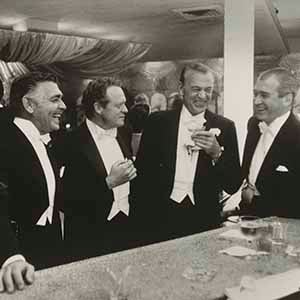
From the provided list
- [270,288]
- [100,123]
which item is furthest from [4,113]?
[270,288]

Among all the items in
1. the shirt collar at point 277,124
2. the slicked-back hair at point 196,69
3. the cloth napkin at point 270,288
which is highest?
the slicked-back hair at point 196,69

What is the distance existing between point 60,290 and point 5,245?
0.40m

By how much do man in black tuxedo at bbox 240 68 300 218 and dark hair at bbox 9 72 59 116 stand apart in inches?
58.6

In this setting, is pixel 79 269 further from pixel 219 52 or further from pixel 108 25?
pixel 219 52

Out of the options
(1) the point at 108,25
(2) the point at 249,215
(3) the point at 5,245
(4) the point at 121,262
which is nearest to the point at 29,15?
(1) the point at 108,25

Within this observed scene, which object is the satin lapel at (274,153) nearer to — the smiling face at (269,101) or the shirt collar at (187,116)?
the smiling face at (269,101)

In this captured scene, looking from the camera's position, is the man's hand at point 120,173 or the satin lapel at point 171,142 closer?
the man's hand at point 120,173

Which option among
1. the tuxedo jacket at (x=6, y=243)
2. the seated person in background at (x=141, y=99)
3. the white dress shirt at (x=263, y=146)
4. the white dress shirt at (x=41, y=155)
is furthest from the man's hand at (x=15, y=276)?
the white dress shirt at (x=263, y=146)

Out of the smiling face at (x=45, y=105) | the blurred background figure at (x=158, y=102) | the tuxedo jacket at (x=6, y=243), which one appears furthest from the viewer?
the blurred background figure at (x=158, y=102)

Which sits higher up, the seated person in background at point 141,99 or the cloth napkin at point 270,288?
the seated person in background at point 141,99

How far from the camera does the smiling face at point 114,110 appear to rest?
110 inches

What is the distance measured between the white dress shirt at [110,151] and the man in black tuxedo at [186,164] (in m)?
0.12

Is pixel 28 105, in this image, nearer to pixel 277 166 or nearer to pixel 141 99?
pixel 141 99

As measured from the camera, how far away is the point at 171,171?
10.3 feet
